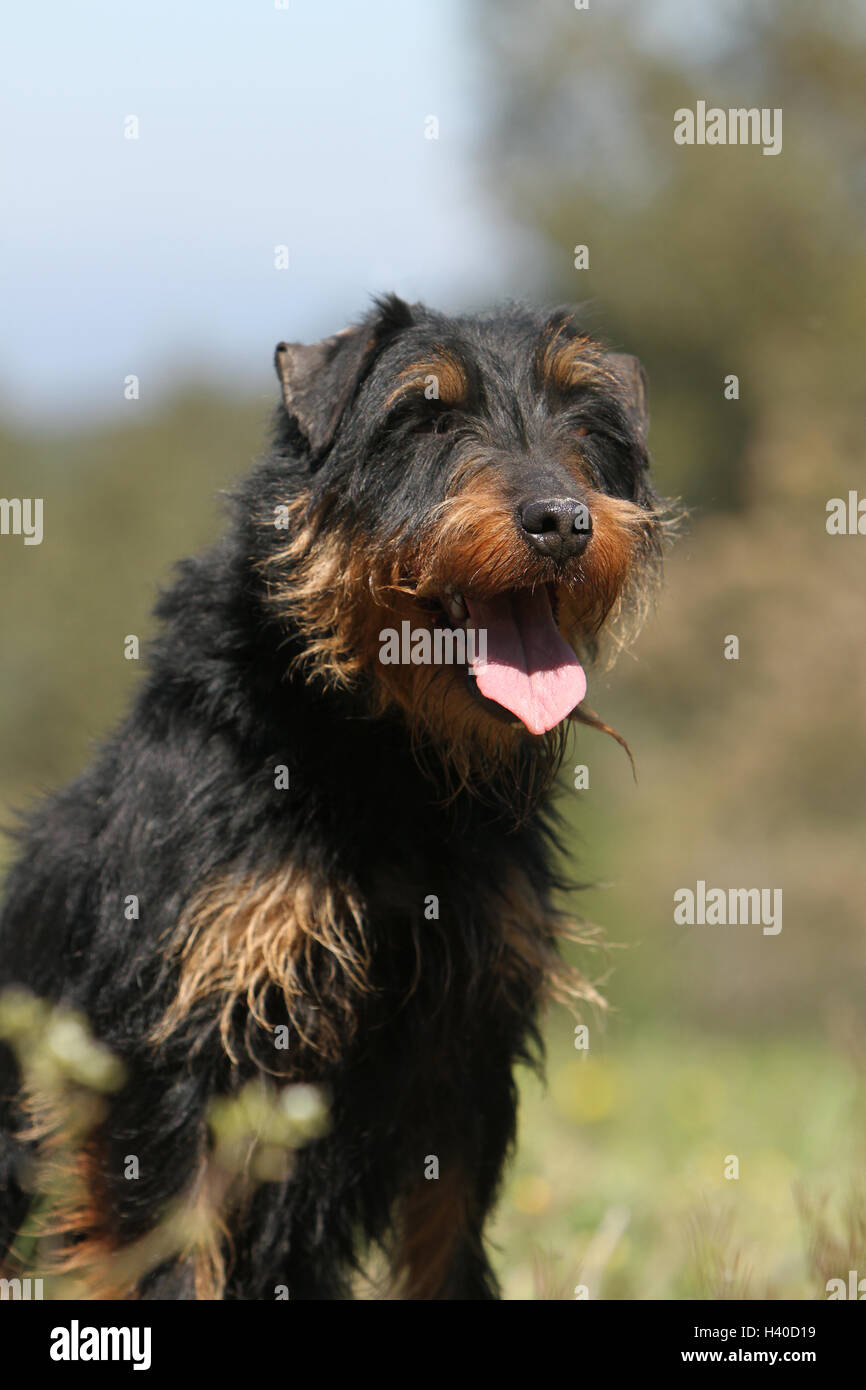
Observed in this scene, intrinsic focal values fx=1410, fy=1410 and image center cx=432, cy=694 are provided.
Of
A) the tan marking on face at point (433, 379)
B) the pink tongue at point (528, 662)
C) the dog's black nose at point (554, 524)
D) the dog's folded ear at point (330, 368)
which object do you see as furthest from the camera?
the dog's folded ear at point (330, 368)

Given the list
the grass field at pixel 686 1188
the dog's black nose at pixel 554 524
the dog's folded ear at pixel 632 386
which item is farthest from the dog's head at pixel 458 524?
the grass field at pixel 686 1188

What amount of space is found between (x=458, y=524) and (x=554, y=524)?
28 cm

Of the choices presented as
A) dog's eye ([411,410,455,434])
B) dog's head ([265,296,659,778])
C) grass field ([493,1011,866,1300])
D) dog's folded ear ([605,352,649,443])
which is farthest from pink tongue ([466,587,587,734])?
grass field ([493,1011,866,1300])

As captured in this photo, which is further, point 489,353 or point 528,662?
point 489,353

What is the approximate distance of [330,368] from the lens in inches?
182

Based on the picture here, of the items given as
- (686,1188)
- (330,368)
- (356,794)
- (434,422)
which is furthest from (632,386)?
(686,1188)

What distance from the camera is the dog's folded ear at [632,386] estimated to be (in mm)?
4898

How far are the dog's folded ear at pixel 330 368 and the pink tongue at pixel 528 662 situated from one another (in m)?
0.77

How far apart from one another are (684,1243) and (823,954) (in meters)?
16.1

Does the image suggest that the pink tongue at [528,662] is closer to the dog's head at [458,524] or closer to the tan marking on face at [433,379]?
the dog's head at [458,524]

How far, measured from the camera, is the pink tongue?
168 inches

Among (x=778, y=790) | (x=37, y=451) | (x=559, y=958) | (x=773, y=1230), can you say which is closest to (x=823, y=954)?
(x=778, y=790)

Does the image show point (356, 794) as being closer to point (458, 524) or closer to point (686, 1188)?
point (458, 524)
